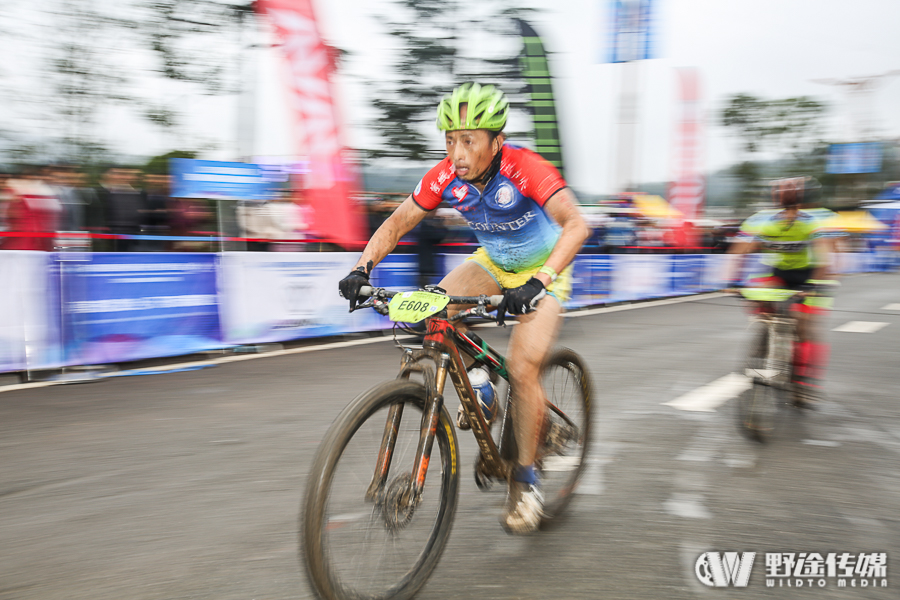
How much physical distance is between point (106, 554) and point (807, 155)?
7373cm

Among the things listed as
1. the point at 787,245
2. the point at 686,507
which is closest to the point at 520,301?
the point at 686,507

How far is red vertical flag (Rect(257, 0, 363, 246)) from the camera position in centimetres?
1009

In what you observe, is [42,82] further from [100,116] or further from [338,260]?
[338,260]

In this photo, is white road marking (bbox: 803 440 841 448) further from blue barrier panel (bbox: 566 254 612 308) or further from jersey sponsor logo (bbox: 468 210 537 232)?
blue barrier panel (bbox: 566 254 612 308)

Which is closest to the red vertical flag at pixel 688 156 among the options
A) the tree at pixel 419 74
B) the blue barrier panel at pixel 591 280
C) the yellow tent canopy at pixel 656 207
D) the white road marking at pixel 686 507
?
the yellow tent canopy at pixel 656 207

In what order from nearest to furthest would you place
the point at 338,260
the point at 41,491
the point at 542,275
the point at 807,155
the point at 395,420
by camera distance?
the point at 395,420, the point at 542,275, the point at 41,491, the point at 338,260, the point at 807,155

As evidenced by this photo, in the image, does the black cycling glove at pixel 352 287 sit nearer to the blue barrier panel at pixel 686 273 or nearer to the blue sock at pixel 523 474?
the blue sock at pixel 523 474

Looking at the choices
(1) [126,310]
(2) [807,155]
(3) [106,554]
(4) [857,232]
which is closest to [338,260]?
(1) [126,310]

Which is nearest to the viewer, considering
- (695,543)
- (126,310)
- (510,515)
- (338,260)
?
(510,515)

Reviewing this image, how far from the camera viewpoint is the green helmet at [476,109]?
2984 mm

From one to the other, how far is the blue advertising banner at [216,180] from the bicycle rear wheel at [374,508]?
603 centimetres

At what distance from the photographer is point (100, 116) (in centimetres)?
1124

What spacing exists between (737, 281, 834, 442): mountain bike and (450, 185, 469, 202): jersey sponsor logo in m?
3.04

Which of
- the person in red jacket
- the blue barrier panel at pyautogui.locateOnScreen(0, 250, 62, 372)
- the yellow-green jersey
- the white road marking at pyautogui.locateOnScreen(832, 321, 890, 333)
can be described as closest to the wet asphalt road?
the blue barrier panel at pyautogui.locateOnScreen(0, 250, 62, 372)
